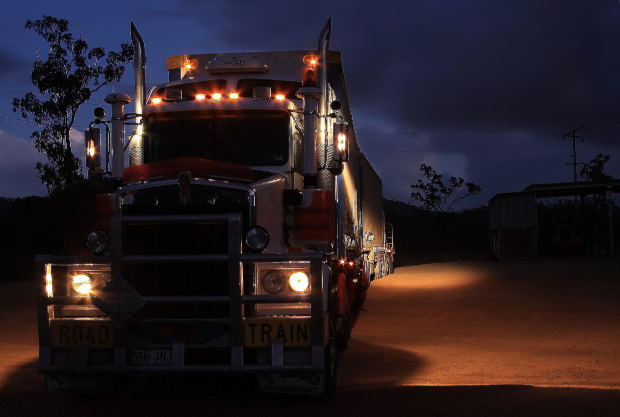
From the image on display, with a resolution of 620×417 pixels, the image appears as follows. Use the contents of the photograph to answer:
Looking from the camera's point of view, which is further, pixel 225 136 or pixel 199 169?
pixel 225 136

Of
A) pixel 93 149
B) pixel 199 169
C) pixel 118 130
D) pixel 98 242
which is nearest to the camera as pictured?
pixel 98 242

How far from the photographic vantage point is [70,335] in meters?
6.77

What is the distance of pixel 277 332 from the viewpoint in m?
6.63

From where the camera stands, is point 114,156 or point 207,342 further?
point 114,156

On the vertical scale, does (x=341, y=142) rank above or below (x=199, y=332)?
above

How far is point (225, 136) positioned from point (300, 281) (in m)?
2.68

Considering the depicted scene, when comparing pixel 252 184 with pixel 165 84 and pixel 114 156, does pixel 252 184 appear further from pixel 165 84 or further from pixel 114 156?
pixel 165 84

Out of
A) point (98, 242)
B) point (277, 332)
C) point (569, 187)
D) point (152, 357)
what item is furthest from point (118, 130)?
point (569, 187)

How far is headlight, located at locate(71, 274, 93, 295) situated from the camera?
6.99 metres

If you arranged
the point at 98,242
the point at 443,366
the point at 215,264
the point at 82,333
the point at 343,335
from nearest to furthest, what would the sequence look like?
the point at 82,333 → the point at 215,264 → the point at 98,242 → the point at 443,366 → the point at 343,335

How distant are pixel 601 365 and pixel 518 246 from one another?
97.0 ft

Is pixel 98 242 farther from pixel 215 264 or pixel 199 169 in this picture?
pixel 215 264

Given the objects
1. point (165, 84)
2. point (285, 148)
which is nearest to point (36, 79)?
point (165, 84)

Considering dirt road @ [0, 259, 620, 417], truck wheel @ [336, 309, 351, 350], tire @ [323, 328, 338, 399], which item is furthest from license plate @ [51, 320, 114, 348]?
truck wheel @ [336, 309, 351, 350]
